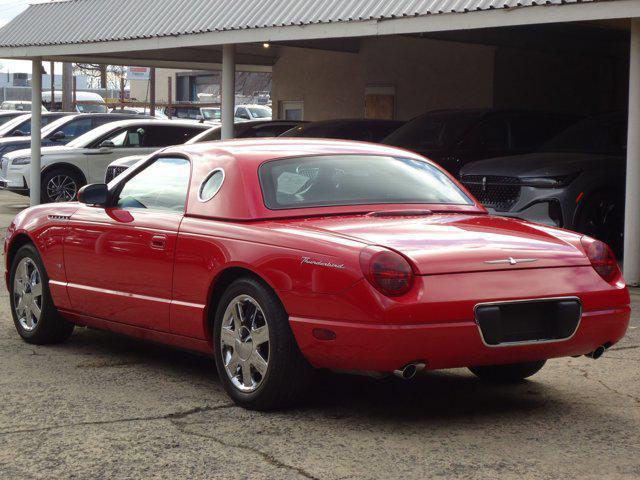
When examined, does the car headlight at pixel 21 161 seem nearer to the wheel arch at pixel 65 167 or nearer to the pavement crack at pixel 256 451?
the wheel arch at pixel 65 167

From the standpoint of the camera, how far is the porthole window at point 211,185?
6762 mm

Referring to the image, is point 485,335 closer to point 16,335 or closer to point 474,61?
point 16,335

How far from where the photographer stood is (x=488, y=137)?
1590cm

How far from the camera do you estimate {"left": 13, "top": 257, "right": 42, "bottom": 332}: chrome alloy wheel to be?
26.6ft

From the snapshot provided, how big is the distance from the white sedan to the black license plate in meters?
16.0

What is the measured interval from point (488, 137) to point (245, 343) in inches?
403

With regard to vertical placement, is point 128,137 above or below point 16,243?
above

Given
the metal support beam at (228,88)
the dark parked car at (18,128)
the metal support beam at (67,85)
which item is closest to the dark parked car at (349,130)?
the metal support beam at (228,88)

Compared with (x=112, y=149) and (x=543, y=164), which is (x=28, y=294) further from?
(x=112, y=149)

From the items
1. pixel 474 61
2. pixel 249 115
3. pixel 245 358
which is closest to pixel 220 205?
pixel 245 358

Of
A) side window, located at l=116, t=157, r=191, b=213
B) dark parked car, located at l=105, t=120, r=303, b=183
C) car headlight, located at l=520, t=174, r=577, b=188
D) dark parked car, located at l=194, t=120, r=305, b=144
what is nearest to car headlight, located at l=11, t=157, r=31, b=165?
dark parked car, located at l=105, t=120, r=303, b=183

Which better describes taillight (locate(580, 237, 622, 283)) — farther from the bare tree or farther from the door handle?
the bare tree

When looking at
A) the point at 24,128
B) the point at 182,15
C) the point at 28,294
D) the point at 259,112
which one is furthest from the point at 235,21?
the point at 259,112

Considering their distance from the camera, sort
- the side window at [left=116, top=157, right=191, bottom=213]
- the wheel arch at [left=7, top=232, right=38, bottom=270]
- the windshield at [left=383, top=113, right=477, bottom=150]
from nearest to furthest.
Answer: the side window at [left=116, top=157, right=191, bottom=213] < the wheel arch at [left=7, top=232, right=38, bottom=270] < the windshield at [left=383, top=113, right=477, bottom=150]
